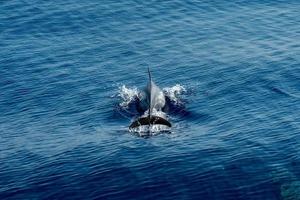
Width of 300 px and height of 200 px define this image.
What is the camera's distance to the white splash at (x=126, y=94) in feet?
314

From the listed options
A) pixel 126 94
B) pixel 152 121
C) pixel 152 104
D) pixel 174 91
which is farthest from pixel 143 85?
pixel 152 121

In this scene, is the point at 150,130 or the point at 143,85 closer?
the point at 150,130

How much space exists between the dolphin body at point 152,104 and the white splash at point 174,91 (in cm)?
230

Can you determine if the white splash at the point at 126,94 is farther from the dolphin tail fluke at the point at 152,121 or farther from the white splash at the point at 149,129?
the white splash at the point at 149,129

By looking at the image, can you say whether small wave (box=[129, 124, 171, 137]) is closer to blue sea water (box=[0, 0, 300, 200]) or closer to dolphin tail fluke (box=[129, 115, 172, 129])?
dolphin tail fluke (box=[129, 115, 172, 129])

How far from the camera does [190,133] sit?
277ft

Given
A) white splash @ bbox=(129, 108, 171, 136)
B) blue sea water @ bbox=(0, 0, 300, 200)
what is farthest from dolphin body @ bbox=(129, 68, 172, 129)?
blue sea water @ bbox=(0, 0, 300, 200)

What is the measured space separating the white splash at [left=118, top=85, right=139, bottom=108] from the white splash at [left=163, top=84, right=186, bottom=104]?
483 centimetres

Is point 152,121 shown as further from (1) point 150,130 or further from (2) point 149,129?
(1) point 150,130

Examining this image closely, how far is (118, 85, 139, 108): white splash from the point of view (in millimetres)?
95625

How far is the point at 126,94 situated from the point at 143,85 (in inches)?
186

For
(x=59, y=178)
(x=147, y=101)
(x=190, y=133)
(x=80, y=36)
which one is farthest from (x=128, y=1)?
(x=59, y=178)

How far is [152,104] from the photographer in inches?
3551

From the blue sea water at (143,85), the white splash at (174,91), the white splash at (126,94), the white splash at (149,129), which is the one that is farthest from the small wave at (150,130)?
the white splash at (174,91)
